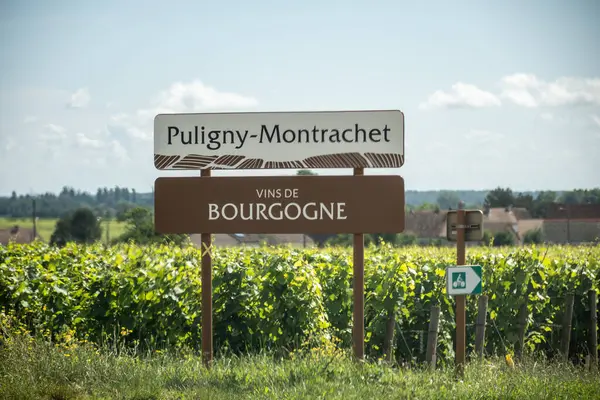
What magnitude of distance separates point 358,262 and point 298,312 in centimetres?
183

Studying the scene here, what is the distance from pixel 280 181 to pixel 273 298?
206 cm

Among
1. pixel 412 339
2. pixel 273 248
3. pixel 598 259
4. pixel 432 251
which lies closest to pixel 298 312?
pixel 273 248

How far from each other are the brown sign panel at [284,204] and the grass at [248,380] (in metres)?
1.56

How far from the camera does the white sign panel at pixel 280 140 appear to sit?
8.88m

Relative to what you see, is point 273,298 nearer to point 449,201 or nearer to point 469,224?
point 469,224

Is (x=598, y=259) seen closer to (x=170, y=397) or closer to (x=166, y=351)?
(x=166, y=351)

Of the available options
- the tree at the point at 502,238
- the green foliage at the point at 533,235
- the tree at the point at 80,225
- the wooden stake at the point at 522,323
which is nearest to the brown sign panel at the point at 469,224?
the wooden stake at the point at 522,323

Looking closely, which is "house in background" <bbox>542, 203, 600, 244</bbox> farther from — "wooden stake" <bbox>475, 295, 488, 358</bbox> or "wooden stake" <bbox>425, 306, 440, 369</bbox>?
"wooden stake" <bbox>425, 306, 440, 369</bbox>

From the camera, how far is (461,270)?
867 centimetres

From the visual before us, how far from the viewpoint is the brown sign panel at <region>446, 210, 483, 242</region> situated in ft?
28.8

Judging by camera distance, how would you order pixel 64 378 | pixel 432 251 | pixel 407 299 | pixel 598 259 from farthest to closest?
pixel 432 251 → pixel 598 259 → pixel 407 299 → pixel 64 378

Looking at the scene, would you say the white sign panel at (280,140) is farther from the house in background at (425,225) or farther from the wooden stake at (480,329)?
the house in background at (425,225)

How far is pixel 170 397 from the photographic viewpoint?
721 cm

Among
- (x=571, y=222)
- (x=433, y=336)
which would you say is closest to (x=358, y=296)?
(x=433, y=336)
